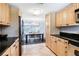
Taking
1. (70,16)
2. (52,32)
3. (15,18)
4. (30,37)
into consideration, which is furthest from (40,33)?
(70,16)

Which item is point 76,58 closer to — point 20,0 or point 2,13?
point 20,0

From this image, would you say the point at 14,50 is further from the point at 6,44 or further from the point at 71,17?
the point at 71,17

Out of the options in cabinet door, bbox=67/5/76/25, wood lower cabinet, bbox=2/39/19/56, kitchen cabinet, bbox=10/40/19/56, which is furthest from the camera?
cabinet door, bbox=67/5/76/25

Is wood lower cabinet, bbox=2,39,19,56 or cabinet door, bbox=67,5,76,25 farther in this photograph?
cabinet door, bbox=67,5,76,25

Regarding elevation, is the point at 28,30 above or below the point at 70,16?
below

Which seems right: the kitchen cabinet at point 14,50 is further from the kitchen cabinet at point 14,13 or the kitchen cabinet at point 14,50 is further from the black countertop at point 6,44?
the kitchen cabinet at point 14,13

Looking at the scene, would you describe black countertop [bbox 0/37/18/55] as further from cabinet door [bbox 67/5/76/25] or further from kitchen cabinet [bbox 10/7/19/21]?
cabinet door [bbox 67/5/76/25]

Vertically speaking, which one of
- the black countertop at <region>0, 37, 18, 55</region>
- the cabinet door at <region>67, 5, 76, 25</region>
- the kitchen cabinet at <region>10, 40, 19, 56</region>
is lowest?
the kitchen cabinet at <region>10, 40, 19, 56</region>

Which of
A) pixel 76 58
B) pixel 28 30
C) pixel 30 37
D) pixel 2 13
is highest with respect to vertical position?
pixel 2 13

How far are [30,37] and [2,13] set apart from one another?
0.63m

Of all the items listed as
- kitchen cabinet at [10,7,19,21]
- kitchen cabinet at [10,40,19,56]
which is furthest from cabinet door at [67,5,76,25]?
kitchen cabinet at [10,40,19,56]

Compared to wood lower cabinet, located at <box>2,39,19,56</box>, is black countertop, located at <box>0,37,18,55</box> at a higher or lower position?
higher

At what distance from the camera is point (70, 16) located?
224 cm

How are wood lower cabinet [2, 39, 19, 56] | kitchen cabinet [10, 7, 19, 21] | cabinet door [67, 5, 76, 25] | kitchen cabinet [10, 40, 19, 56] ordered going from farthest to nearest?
cabinet door [67, 5, 76, 25], kitchen cabinet [10, 7, 19, 21], kitchen cabinet [10, 40, 19, 56], wood lower cabinet [2, 39, 19, 56]
